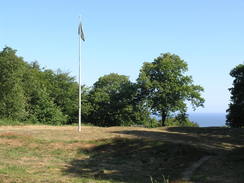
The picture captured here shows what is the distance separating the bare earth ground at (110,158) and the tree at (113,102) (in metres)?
22.7

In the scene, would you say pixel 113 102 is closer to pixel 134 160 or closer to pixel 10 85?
pixel 10 85

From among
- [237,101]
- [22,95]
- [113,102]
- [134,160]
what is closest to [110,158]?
[134,160]

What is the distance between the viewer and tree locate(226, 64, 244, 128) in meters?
35.1

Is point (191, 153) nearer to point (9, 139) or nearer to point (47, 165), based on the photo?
point (47, 165)

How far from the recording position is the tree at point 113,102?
137 ft

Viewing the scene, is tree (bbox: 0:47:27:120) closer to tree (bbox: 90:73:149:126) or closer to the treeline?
the treeline

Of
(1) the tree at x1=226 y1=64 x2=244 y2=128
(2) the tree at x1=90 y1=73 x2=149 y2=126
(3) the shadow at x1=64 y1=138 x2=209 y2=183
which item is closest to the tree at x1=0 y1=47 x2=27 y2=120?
(2) the tree at x1=90 y1=73 x2=149 y2=126

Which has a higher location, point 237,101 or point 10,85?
point 10,85

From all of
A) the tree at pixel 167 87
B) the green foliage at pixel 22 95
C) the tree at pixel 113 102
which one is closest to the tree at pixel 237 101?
the tree at pixel 167 87

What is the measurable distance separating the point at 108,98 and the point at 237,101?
61.3 ft

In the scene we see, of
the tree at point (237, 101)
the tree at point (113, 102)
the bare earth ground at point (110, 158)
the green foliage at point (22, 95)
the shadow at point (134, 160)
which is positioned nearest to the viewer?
the bare earth ground at point (110, 158)

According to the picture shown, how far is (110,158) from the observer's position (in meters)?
14.8

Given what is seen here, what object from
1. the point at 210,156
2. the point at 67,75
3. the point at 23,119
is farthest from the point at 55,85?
the point at 210,156

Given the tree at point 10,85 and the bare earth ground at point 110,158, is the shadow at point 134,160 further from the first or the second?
the tree at point 10,85
